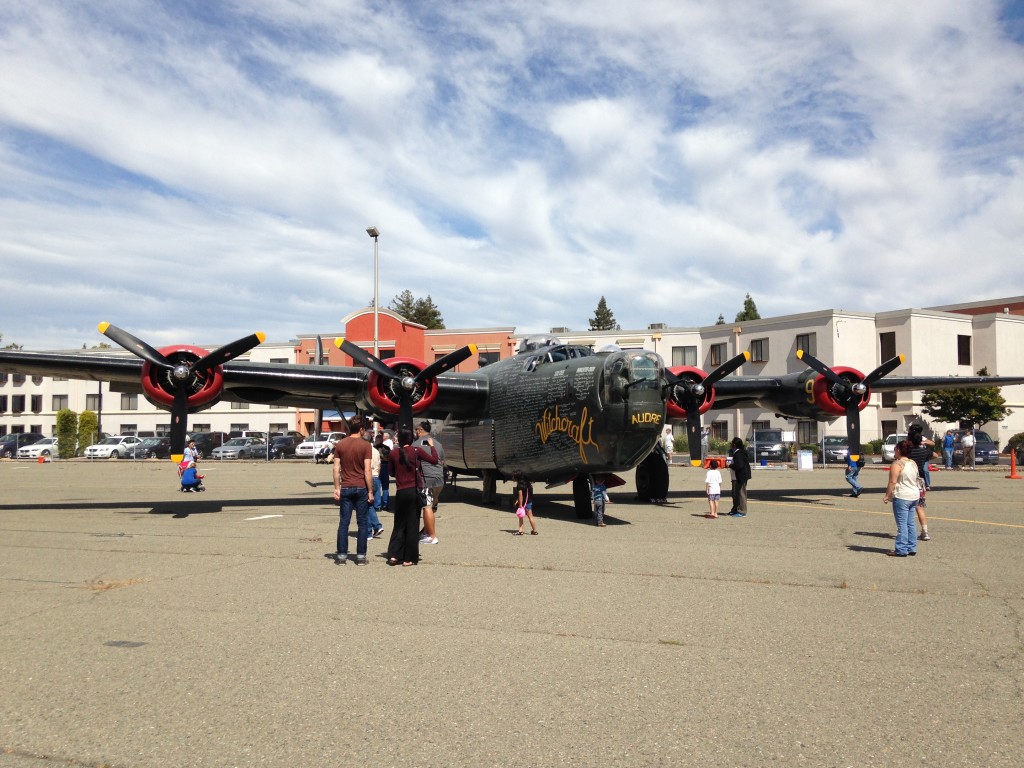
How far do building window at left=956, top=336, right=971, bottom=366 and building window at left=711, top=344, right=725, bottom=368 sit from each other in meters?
15.8

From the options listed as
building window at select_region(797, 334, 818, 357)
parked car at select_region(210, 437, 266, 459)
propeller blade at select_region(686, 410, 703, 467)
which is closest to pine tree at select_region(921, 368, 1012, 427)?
building window at select_region(797, 334, 818, 357)

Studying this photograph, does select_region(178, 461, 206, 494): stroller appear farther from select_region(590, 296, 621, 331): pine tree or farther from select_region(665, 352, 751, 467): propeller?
select_region(590, 296, 621, 331): pine tree

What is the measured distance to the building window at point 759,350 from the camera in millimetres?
58000

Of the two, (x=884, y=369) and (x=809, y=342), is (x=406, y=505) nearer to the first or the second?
(x=884, y=369)

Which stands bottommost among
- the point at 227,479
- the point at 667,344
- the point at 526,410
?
the point at 227,479

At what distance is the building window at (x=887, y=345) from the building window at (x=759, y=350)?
299 inches

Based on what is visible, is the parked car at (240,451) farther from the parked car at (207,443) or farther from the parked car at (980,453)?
the parked car at (980,453)

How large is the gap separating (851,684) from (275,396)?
18145 millimetres

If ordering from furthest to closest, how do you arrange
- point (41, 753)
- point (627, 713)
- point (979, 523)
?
A: 1. point (979, 523)
2. point (627, 713)
3. point (41, 753)

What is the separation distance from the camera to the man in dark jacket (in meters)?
17.7

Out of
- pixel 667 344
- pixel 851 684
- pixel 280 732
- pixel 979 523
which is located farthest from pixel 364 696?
pixel 667 344

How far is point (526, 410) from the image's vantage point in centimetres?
1844

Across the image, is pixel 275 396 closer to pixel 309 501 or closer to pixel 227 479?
pixel 309 501

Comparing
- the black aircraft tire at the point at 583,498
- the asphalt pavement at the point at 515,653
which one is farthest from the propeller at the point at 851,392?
the asphalt pavement at the point at 515,653
